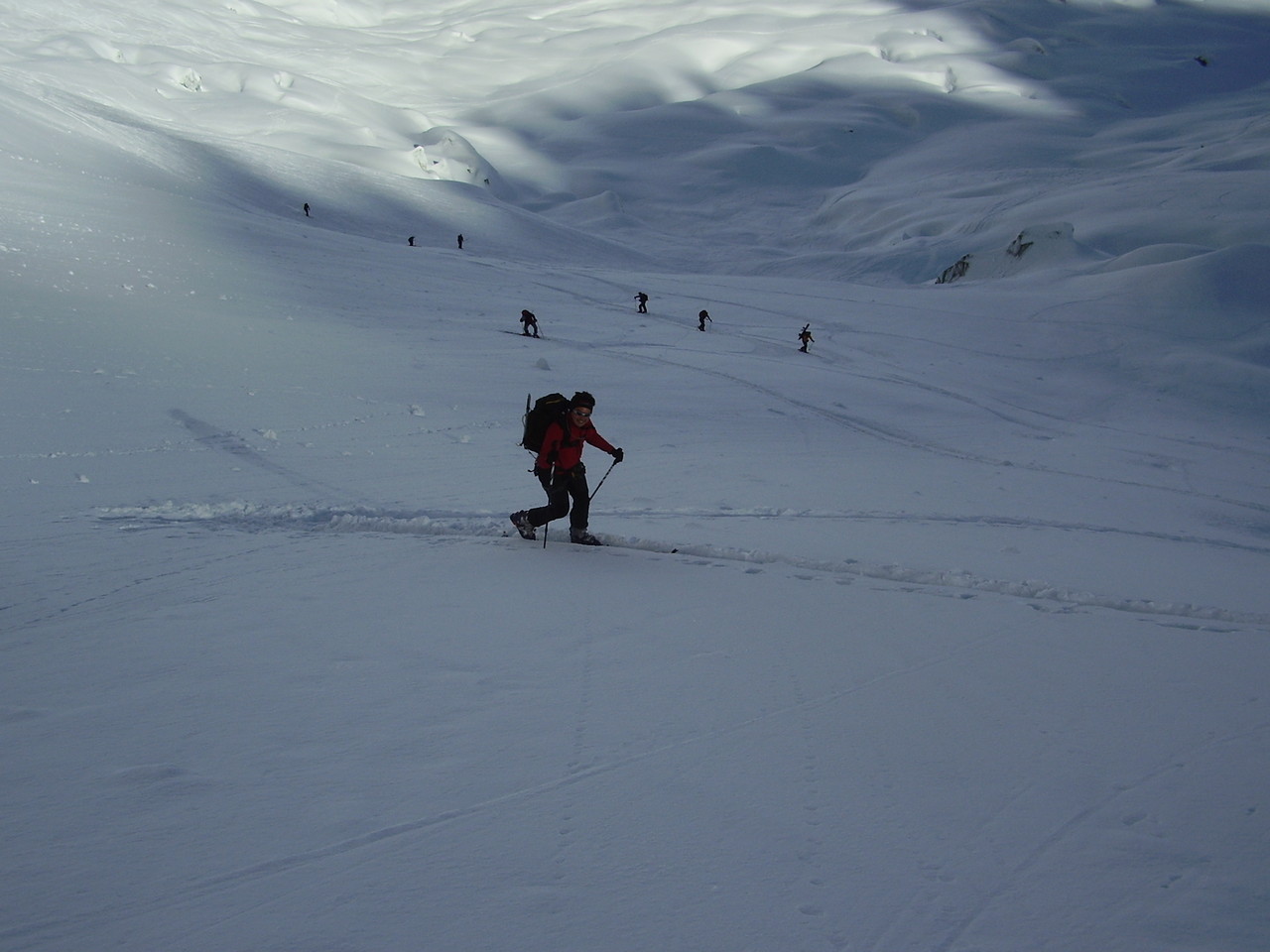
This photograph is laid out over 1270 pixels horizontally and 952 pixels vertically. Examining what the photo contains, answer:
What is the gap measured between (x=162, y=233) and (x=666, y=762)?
1970cm

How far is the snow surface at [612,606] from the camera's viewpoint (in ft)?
9.80

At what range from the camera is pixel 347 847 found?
10.1 ft

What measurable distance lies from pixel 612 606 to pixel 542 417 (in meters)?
1.66

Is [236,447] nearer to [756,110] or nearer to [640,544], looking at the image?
[640,544]

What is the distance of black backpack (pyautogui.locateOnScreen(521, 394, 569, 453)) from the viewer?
659 centimetres

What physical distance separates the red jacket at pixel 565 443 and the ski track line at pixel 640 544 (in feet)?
2.59

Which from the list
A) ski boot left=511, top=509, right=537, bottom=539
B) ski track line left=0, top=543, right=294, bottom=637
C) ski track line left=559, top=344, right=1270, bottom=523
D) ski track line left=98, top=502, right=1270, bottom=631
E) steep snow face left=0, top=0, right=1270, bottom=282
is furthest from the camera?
steep snow face left=0, top=0, right=1270, bottom=282

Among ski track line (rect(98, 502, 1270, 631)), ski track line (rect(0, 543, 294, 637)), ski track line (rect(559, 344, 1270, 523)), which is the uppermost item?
ski track line (rect(559, 344, 1270, 523))

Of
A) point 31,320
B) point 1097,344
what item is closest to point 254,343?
point 31,320

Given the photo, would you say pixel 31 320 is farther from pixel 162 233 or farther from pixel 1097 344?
pixel 1097 344

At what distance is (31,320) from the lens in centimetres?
1177

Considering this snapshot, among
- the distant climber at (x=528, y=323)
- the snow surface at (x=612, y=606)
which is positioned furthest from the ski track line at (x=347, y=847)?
the distant climber at (x=528, y=323)

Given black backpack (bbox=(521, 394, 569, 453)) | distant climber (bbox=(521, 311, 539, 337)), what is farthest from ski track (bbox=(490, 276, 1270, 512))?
black backpack (bbox=(521, 394, 569, 453))

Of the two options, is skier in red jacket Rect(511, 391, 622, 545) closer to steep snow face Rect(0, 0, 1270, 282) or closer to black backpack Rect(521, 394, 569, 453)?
black backpack Rect(521, 394, 569, 453)
